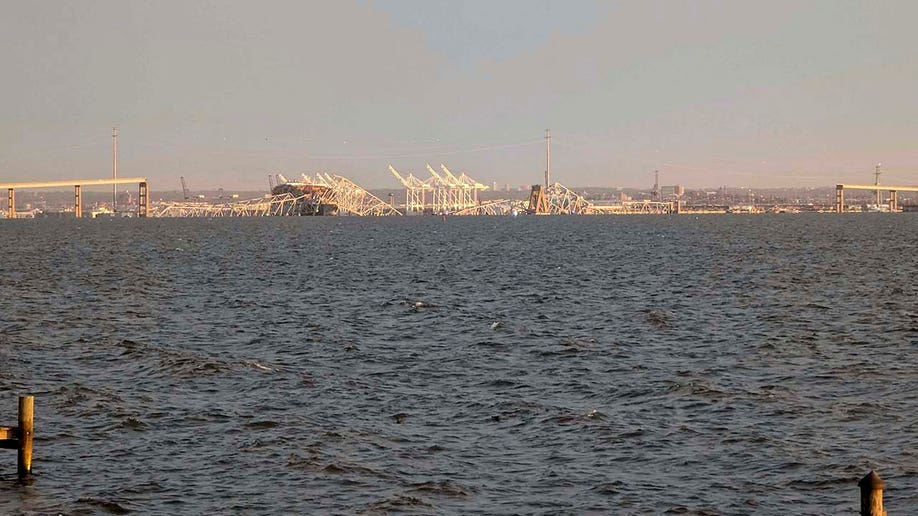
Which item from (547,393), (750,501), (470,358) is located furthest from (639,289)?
(750,501)

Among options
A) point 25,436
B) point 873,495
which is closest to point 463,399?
point 25,436

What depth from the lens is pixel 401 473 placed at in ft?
64.5

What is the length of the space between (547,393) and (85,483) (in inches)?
435

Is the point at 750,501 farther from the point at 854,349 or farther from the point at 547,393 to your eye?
the point at 854,349

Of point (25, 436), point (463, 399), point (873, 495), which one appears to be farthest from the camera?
point (463, 399)

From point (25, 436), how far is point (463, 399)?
987 cm

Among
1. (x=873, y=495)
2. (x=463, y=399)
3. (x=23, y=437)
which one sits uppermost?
(x=873, y=495)

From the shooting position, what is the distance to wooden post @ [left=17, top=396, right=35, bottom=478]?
18922 millimetres

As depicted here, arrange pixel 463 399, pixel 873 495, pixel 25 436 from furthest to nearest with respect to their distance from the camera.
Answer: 1. pixel 463 399
2. pixel 25 436
3. pixel 873 495

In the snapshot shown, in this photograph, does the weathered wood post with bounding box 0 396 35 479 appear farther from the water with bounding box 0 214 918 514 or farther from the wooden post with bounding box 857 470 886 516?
the wooden post with bounding box 857 470 886 516

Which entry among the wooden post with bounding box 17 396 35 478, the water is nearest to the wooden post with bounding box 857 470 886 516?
the water

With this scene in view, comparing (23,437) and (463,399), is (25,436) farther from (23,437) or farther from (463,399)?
(463,399)

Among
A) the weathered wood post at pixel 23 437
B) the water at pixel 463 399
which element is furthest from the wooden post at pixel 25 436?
the water at pixel 463 399

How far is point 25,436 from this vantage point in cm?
1902
